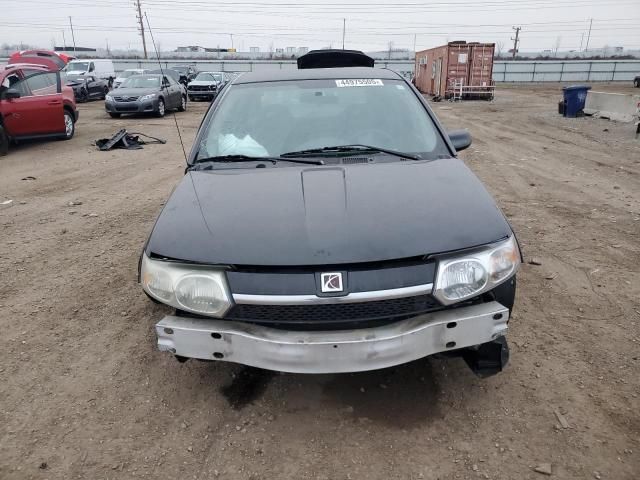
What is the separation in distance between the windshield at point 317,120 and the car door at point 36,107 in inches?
318

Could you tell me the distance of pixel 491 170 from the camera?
8.07 m

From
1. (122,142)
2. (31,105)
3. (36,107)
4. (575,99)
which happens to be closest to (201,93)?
(122,142)

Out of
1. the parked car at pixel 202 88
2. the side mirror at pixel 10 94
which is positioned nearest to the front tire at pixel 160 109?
the side mirror at pixel 10 94

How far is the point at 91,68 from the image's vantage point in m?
23.8

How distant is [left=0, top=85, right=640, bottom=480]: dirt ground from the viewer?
2166mm

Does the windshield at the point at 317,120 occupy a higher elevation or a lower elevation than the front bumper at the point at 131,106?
higher

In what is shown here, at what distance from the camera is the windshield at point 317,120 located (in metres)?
3.16

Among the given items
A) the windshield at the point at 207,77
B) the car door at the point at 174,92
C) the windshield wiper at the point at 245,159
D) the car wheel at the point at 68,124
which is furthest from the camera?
the windshield at the point at 207,77

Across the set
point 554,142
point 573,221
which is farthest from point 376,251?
point 554,142

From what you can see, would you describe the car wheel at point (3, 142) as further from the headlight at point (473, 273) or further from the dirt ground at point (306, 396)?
the headlight at point (473, 273)

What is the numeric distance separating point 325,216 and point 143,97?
46.9 feet

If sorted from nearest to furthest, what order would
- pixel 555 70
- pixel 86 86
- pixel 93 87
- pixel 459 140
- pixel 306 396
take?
pixel 306 396
pixel 459 140
pixel 86 86
pixel 93 87
pixel 555 70

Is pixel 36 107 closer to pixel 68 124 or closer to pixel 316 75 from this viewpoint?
pixel 68 124

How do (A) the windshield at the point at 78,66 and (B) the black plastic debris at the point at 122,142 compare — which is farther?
(A) the windshield at the point at 78,66
